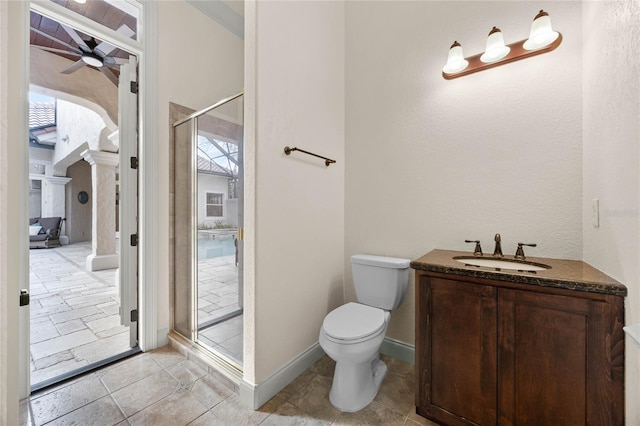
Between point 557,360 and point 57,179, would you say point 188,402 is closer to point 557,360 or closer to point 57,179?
point 557,360

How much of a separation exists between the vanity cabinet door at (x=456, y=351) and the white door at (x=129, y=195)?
7.00ft

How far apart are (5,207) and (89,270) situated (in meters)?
4.72

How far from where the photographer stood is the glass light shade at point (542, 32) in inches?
52.6

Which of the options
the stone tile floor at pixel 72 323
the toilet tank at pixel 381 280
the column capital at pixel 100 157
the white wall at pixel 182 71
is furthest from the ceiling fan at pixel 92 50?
the toilet tank at pixel 381 280

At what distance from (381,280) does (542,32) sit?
66.5 inches

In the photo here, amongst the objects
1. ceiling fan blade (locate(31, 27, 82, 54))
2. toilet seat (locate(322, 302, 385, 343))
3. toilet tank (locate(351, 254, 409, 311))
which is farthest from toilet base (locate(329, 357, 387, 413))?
ceiling fan blade (locate(31, 27, 82, 54))

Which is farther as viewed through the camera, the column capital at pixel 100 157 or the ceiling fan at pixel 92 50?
the column capital at pixel 100 157

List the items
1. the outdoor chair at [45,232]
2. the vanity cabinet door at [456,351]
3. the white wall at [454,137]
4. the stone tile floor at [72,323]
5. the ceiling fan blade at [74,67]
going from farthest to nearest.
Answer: the outdoor chair at [45,232] < the ceiling fan blade at [74,67] < the stone tile floor at [72,323] < the white wall at [454,137] < the vanity cabinet door at [456,351]

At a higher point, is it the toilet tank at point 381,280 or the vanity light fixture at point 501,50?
the vanity light fixture at point 501,50

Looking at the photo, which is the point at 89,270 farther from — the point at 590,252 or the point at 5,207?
the point at 590,252

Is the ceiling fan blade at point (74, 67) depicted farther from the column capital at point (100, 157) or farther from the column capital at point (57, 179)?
the column capital at point (57, 179)

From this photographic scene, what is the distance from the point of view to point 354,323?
1.54 metres

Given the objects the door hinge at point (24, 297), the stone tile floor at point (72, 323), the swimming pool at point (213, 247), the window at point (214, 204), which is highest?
the window at point (214, 204)

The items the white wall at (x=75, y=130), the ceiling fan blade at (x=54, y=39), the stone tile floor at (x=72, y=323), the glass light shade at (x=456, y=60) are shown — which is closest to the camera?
the glass light shade at (x=456, y=60)
